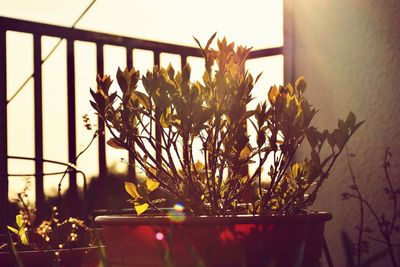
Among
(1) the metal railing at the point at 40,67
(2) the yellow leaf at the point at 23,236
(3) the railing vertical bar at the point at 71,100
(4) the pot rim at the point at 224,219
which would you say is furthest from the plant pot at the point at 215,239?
(3) the railing vertical bar at the point at 71,100

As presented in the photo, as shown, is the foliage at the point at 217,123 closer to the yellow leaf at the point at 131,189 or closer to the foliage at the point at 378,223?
the yellow leaf at the point at 131,189

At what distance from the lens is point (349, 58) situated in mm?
2430

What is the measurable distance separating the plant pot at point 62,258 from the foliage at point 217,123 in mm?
191

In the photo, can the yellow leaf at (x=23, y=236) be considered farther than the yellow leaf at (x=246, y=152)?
Yes

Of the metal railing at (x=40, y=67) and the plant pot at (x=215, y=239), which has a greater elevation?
the metal railing at (x=40, y=67)

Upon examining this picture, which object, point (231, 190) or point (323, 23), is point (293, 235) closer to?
point (231, 190)

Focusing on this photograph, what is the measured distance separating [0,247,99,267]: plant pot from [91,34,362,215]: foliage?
0.63 ft

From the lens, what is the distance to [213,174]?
1.59 meters

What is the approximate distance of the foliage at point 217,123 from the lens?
4.80 feet

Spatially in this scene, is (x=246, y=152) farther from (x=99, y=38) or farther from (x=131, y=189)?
(x=99, y=38)

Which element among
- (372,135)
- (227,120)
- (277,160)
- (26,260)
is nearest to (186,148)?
(227,120)

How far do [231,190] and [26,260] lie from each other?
56cm

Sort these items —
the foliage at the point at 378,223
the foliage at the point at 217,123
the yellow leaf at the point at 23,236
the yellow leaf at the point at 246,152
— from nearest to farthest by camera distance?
the foliage at the point at 217,123 → the yellow leaf at the point at 246,152 → the yellow leaf at the point at 23,236 → the foliage at the point at 378,223

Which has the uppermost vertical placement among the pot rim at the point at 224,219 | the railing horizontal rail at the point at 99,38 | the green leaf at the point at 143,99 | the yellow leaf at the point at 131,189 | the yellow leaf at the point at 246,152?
the railing horizontal rail at the point at 99,38
